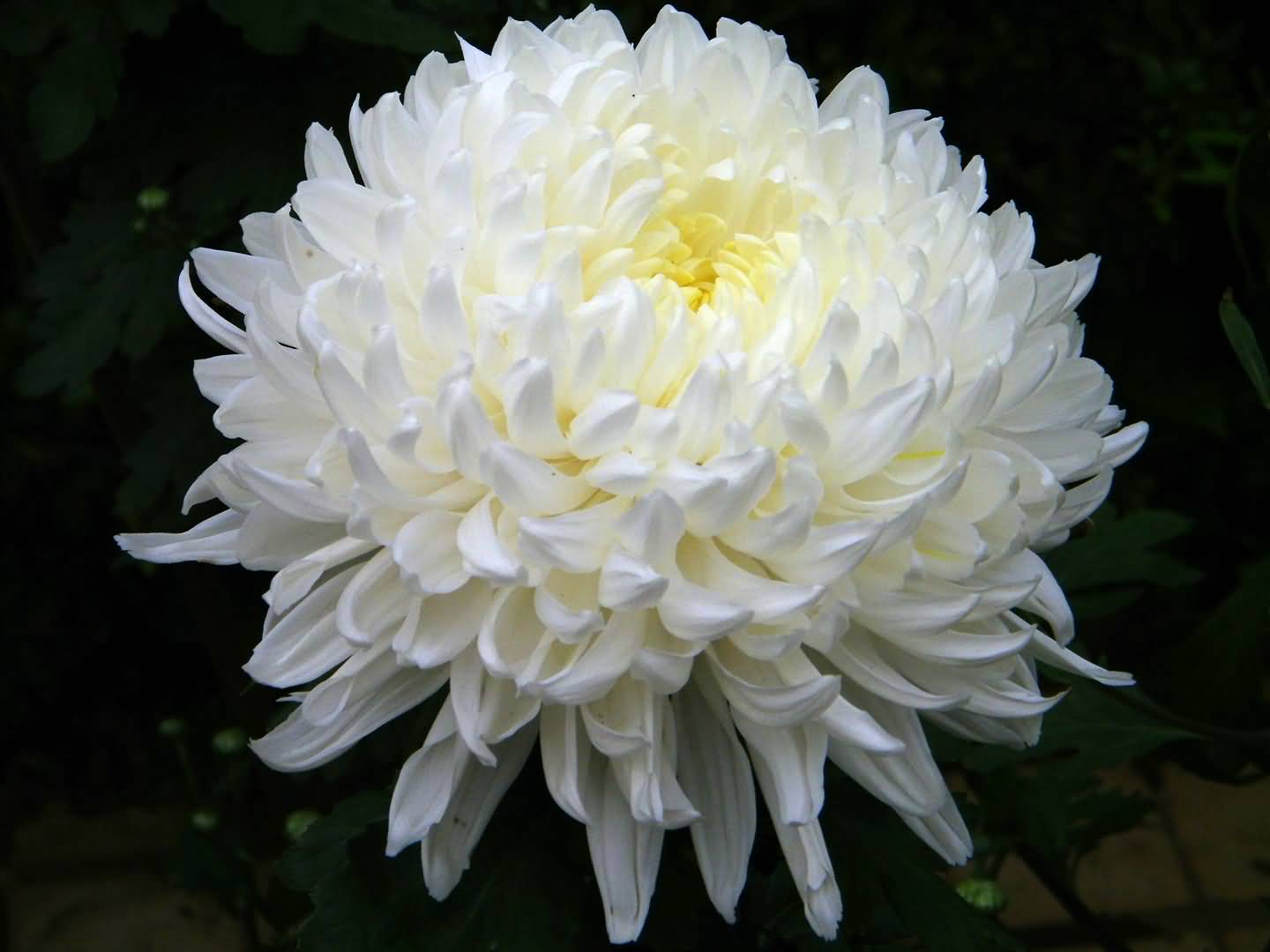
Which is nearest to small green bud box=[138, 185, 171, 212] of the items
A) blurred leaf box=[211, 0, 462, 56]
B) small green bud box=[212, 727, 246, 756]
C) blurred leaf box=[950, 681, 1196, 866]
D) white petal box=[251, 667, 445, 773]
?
blurred leaf box=[211, 0, 462, 56]

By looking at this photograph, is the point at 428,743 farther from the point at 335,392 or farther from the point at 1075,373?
the point at 1075,373

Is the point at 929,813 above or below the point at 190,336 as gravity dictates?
above

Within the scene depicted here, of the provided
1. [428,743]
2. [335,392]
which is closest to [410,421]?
[335,392]

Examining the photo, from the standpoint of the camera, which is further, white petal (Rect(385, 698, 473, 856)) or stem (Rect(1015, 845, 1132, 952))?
stem (Rect(1015, 845, 1132, 952))

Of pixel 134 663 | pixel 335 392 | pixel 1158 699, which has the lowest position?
pixel 134 663

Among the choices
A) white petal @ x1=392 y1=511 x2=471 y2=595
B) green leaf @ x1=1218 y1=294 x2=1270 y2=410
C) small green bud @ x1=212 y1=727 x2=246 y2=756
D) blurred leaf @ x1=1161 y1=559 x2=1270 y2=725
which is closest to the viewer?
white petal @ x1=392 y1=511 x2=471 y2=595

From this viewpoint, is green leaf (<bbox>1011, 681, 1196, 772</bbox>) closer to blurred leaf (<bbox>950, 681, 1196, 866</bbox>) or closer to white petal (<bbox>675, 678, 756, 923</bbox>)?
blurred leaf (<bbox>950, 681, 1196, 866</bbox>)

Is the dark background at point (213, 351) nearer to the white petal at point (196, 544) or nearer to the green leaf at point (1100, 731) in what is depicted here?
the green leaf at point (1100, 731)
